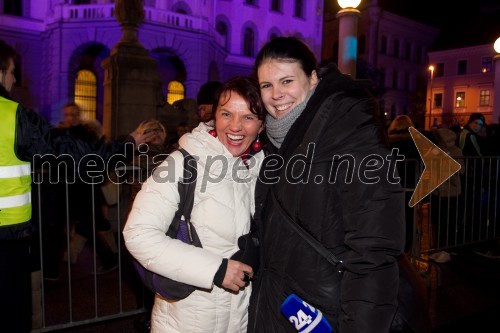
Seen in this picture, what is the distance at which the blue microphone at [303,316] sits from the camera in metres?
1.82

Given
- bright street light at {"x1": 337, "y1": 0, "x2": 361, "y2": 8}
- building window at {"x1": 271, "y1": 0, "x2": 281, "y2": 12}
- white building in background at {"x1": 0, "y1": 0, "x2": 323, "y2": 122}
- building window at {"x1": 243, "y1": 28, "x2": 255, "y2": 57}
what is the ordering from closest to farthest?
bright street light at {"x1": 337, "y1": 0, "x2": 361, "y2": 8}
white building in background at {"x1": 0, "y1": 0, "x2": 323, "y2": 122}
building window at {"x1": 243, "y1": 28, "x2": 255, "y2": 57}
building window at {"x1": 271, "y1": 0, "x2": 281, "y2": 12}

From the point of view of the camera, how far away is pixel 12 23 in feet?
93.6

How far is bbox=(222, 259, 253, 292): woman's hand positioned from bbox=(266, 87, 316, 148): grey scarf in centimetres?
63

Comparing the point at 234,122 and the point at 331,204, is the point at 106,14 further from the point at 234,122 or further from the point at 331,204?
the point at 331,204

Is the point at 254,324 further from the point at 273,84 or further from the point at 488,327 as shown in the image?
the point at 488,327

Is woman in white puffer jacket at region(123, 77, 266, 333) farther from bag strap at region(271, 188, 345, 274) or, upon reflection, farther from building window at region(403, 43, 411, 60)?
building window at region(403, 43, 411, 60)

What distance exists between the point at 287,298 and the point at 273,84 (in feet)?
3.30

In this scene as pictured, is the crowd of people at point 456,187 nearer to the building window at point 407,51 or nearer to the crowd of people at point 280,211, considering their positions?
the crowd of people at point 280,211

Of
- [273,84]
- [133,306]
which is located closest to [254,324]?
[273,84]

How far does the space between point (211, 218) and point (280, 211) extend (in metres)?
0.39

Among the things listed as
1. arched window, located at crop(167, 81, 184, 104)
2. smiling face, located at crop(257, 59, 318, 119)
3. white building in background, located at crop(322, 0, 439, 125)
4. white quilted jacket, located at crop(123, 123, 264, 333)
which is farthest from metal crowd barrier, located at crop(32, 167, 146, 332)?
white building in background, located at crop(322, 0, 439, 125)

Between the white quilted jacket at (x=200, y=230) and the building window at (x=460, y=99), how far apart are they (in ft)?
182

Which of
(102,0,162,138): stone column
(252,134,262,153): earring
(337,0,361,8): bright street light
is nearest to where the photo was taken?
(252,134,262,153): earring

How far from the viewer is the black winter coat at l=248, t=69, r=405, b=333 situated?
170cm
